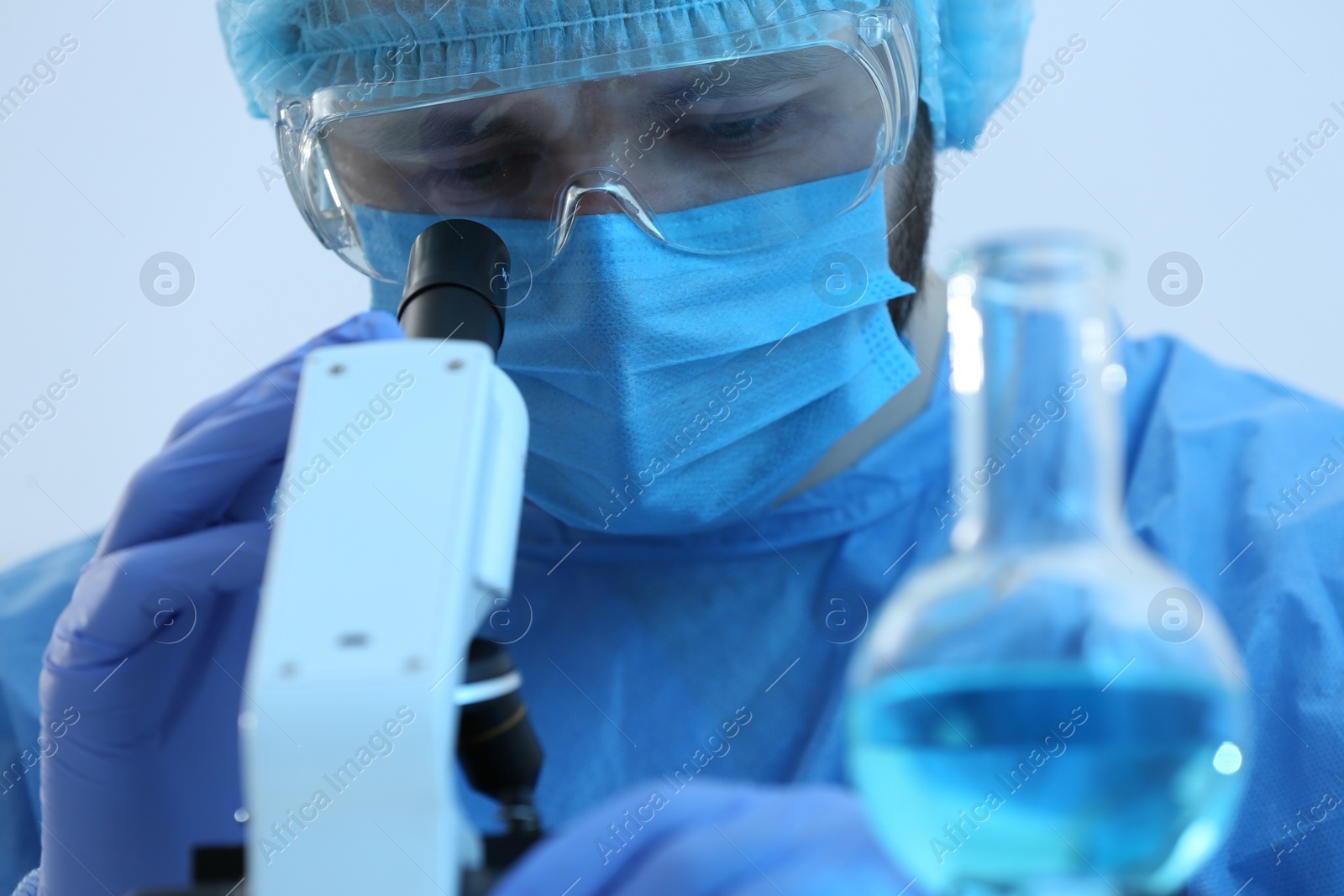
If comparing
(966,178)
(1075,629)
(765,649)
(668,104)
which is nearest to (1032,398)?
(1075,629)

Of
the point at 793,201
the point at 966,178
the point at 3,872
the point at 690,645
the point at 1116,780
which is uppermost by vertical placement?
the point at 1116,780

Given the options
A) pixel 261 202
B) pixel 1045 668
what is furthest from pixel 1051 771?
pixel 261 202

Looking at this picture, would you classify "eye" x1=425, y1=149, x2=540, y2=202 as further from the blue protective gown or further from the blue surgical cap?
the blue protective gown

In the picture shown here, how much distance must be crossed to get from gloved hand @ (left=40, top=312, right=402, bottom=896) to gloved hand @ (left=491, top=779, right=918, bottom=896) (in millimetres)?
600

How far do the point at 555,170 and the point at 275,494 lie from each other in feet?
1.54

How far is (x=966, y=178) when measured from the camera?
199 cm

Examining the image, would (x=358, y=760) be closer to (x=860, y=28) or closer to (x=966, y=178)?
(x=860, y=28)

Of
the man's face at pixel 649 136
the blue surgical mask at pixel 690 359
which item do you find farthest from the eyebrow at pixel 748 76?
the blue surgical mask at pixel 690 359

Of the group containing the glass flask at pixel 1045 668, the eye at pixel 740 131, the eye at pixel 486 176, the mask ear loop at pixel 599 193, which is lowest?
the eye at pixel 740 131

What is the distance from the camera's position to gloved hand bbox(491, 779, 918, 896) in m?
0.61

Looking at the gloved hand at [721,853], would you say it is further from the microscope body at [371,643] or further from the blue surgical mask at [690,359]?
the blue surgical mask at [690,359]

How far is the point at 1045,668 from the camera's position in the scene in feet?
1.62

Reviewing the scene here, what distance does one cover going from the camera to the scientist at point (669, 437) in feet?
3.98

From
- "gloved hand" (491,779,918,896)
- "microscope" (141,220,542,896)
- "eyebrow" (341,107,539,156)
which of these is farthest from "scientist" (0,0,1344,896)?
"gloved hand" (491,779,918,896)
